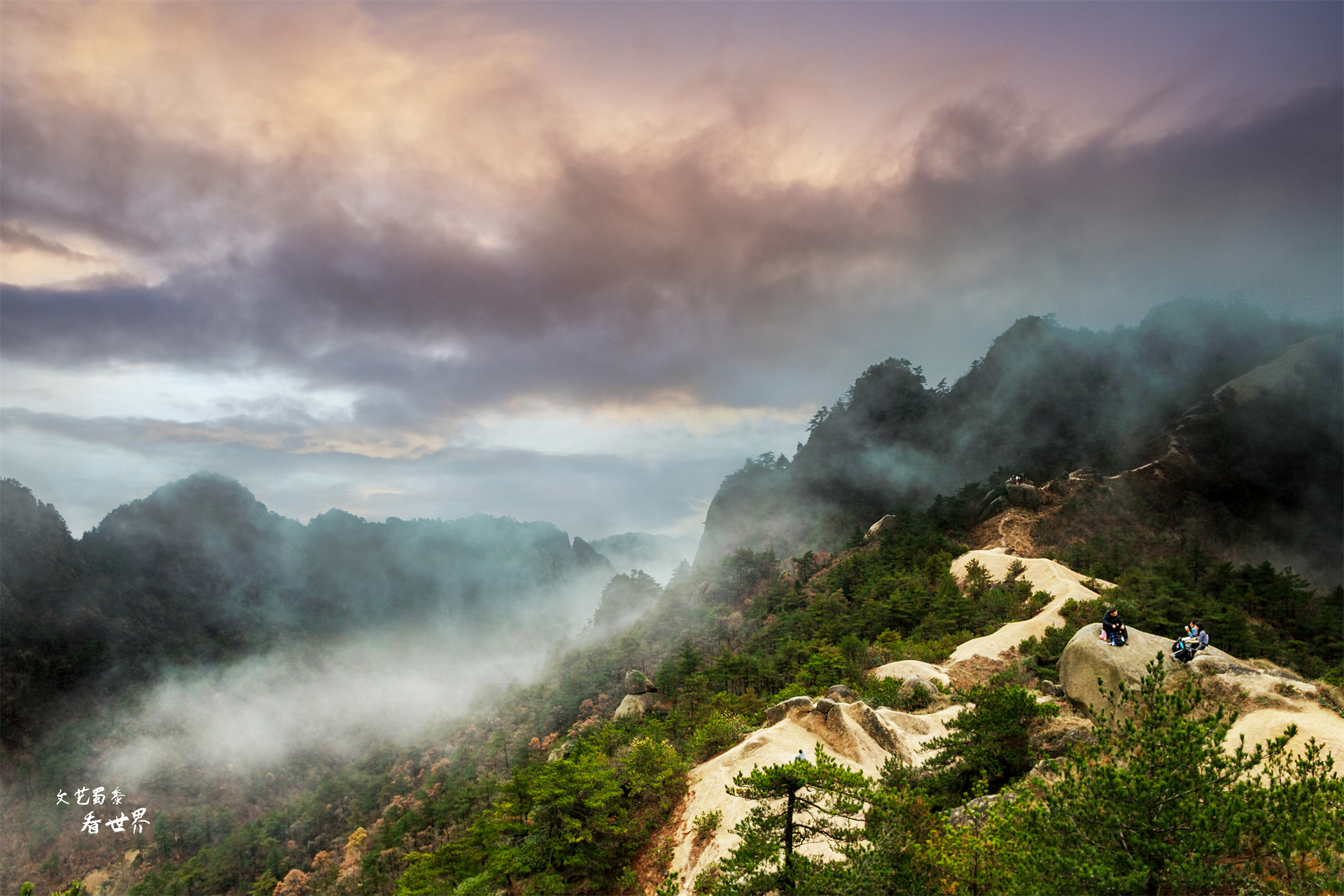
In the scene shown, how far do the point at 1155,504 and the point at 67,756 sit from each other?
154 m

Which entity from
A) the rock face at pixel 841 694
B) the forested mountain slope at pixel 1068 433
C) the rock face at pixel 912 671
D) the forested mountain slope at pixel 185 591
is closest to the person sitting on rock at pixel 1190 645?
the rock face at pixel 912 671

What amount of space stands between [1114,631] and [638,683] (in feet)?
160

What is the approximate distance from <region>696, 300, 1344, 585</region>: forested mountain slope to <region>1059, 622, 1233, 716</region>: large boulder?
163ft

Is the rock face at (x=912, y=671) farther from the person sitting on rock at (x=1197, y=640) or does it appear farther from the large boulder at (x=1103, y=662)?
the person sitting on rock at (x=1197, y=640)

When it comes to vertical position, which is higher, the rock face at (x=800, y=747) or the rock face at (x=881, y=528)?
the rock face at (x=881, y=528)

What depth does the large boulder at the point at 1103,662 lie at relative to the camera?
77.1ft

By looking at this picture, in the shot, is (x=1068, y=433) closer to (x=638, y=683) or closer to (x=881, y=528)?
(x=881, y=528)

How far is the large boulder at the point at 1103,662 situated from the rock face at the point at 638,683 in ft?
136

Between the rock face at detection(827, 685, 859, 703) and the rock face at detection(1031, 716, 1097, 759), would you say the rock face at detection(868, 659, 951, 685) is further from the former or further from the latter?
the rock face at detection(1031, 716, 1097, 759)

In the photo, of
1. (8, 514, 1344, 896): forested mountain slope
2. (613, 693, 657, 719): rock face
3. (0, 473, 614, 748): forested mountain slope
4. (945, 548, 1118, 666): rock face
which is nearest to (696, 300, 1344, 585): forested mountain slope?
(945, 548, 1118, 666): rock face

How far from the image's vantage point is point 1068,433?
92812mm

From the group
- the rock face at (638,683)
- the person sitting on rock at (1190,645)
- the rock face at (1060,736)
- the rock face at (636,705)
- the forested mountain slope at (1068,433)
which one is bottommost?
the rock face at (638,683)

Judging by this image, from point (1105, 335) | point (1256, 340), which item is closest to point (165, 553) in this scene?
point (1105, 335)

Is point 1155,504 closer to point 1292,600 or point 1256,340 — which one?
point 1292,600
